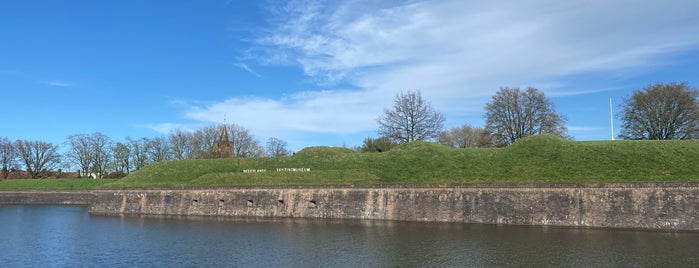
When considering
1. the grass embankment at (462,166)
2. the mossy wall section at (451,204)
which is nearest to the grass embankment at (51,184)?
the grass embankment at (462,166)

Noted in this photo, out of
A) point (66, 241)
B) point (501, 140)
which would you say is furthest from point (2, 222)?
point (501, 140)

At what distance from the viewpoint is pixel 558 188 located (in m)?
26.5

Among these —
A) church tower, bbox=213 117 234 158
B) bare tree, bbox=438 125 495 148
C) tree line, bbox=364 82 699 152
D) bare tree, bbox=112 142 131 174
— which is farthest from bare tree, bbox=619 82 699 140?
bare tree, bbox=112 142 131 174

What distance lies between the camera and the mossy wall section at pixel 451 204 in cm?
2441

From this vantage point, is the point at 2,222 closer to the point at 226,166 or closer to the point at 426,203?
the point at 226,166

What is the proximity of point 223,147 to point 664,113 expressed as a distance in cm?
6276

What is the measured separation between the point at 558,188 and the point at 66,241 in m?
26.2

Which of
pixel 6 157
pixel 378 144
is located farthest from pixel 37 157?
pixel 378 144

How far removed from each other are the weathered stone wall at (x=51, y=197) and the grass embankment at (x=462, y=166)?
18130 millimetres

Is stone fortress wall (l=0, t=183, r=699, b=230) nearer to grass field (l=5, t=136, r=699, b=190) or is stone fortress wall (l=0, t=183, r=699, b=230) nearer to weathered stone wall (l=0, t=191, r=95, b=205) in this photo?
grass field (l=5, t=136, r=699, b=190)

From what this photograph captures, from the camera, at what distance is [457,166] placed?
3331cm

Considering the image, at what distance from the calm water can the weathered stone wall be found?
99.9 feet

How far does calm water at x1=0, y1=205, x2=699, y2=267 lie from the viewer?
650 inches

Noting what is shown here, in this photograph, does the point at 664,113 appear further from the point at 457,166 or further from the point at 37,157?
the point at 37,157
